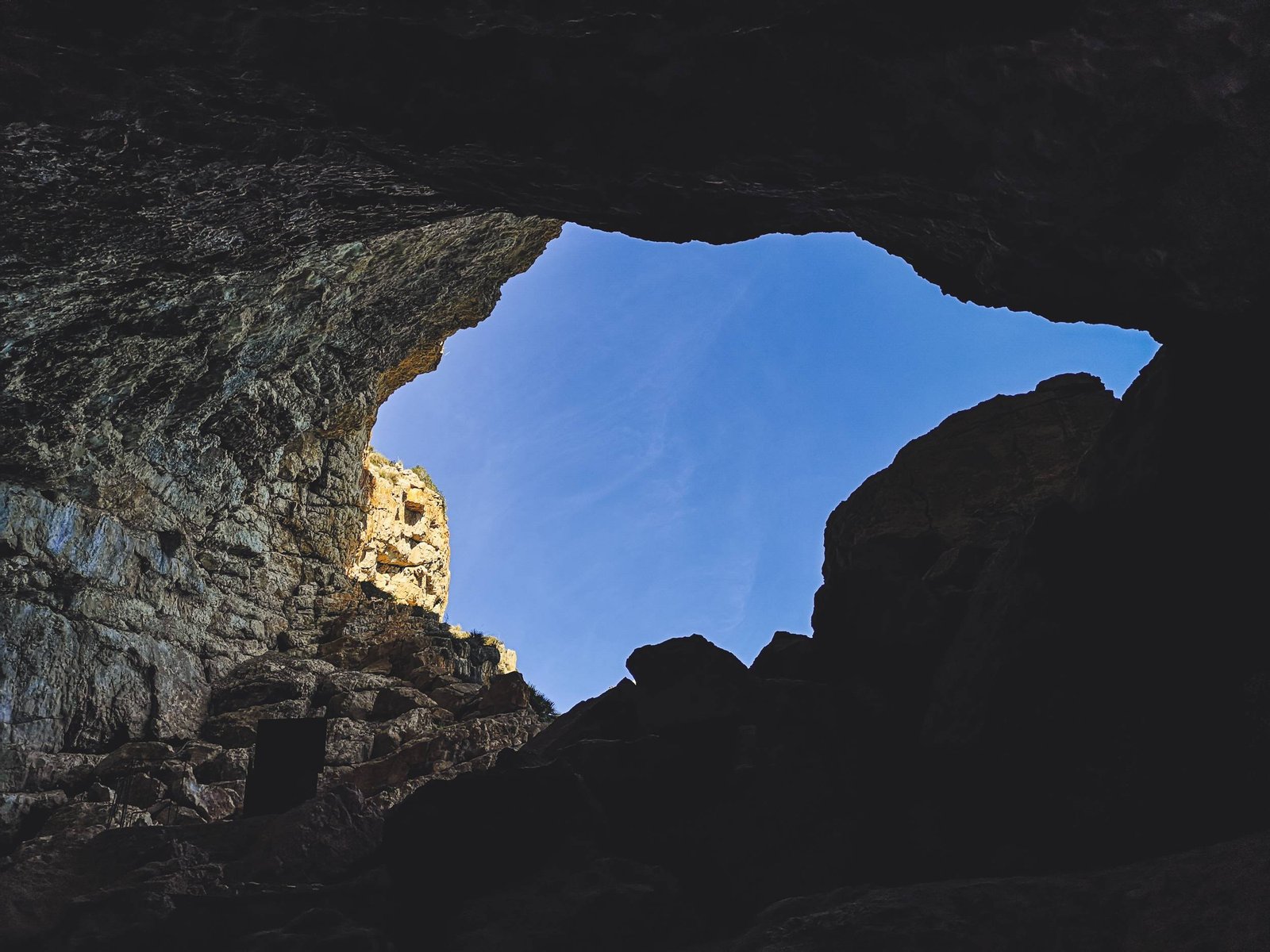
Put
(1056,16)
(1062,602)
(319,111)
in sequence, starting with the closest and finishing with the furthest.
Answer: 1. (1056,16)
2. (1062,602)
3. (319,111)

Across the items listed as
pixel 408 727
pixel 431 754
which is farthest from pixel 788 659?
pixel 408 727

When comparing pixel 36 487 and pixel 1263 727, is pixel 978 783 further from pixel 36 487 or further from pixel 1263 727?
pixel 36 487

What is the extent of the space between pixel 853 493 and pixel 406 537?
31.1 meters

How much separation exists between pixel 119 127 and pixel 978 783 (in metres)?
11.3

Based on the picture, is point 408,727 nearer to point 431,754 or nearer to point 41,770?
point 431,754

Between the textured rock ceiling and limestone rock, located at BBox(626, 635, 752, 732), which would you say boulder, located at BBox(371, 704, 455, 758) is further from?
the textured rock ceiling

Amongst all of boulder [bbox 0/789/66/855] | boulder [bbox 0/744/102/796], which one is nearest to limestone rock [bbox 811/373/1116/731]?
boulder [bbox 0/789/66/855]

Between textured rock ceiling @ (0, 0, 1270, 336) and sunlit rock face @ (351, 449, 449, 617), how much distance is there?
2948 cm

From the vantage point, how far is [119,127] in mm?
9945

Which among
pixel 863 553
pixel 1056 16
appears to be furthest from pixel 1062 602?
pixel 1056 16

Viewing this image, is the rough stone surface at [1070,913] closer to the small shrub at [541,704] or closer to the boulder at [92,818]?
the boulder at [92,818]

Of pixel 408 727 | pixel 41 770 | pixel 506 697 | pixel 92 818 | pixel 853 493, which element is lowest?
pixel 92 818

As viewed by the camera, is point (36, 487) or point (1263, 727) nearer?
point (1263, 727)

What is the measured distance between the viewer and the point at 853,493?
1277 cm
